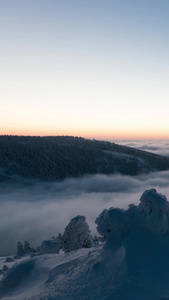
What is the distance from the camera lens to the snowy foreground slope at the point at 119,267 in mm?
7191

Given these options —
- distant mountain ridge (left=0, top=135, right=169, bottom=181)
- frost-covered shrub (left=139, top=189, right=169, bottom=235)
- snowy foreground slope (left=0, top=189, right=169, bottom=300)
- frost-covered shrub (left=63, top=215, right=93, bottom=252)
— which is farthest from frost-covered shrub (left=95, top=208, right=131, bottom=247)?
distant mountain ridge (left=0, top=135, right=169, bottom=181)

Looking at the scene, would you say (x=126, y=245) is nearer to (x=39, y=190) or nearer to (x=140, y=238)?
(x=140, y=238)

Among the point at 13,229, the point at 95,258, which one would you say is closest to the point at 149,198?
the point at 95,258

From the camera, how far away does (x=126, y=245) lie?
838cm

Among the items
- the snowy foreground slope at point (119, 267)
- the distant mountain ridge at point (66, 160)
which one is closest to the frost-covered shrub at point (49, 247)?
the snowy foreground slope at point (119, 267)

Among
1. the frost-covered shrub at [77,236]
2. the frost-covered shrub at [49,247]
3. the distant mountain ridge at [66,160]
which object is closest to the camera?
the frost-covered shrub at [49,247]

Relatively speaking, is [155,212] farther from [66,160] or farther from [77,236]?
[66,160]

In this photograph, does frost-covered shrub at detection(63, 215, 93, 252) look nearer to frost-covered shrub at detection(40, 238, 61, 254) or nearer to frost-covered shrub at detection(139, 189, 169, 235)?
frost-covered shrub at detection(40, 238, 61, 254)

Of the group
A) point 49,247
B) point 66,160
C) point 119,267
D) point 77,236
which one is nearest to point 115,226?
point 119,267

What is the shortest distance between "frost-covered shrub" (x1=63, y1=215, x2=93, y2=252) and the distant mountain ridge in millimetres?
112926

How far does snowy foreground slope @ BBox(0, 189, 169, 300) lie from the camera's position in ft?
23.6

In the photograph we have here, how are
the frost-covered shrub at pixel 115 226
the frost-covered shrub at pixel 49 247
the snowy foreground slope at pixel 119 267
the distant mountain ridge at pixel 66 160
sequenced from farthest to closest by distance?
the distant mountain ridge at pixel 66 160 → the frost-covered shrub at pixel 49 247 → the frost-covered shrub at pixel 115 226 → the snowy foreground slope at pixel 119 267

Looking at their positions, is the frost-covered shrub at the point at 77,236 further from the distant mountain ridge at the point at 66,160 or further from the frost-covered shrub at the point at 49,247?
the distant mountain ridge at the point at 66,160

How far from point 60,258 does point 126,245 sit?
Answer: 14.1 ft
